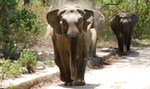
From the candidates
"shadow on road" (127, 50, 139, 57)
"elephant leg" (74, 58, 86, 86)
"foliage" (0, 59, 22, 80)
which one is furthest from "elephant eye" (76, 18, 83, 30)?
"shadow on road" (127, 50, 139, 57)

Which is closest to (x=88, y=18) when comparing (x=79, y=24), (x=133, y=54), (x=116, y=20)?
(x=79, y=24)

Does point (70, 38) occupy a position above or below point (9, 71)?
above

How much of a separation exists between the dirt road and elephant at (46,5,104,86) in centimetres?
39

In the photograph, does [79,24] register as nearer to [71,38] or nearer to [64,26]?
[64,26]

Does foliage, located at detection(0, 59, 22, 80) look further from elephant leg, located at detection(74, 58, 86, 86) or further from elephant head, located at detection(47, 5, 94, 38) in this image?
elephant head, located at detection(47, 5, 94, 38)

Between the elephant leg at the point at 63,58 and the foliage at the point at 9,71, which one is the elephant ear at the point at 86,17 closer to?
the elephant leg at the point at 63,58

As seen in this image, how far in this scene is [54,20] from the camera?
9.69 metres

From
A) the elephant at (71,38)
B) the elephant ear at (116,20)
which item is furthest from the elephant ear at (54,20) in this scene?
the elephant ear at (116,20)

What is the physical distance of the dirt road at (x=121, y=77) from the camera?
1020cm

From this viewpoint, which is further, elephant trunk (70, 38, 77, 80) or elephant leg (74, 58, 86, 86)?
elephant leg (74, 58, 86, 86)

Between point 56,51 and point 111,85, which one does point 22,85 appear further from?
point 111,85

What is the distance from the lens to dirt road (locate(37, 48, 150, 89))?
10.2 metres

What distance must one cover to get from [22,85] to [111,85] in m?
2.22

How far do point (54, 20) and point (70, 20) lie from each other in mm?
731
